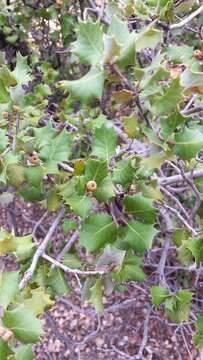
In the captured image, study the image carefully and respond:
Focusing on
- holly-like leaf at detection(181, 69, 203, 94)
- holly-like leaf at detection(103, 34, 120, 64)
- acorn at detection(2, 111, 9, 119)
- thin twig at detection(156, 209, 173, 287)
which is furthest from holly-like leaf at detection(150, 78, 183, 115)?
thin twig at detection(156, 209, 173, 287)

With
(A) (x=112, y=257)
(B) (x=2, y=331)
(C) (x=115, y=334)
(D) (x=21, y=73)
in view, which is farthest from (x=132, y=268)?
→ (C) (x=115, y=334)

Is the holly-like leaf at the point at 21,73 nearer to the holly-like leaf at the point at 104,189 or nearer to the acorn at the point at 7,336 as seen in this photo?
the holly-like leaf at the point at 104,189

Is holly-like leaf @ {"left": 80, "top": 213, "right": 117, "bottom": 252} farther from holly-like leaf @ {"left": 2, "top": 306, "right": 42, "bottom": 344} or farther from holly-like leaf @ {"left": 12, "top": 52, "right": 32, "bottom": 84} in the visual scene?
holly-like leaf @ {"left": 12, "top": 52, "right": 32, "bottom": 84}

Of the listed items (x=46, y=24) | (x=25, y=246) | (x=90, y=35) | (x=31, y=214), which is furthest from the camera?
(x=31, y=214)

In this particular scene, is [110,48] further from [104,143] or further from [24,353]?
[24,353]

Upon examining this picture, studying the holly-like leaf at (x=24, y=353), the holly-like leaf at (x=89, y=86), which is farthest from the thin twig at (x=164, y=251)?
the holly-like leaf at (x=89, y=86)

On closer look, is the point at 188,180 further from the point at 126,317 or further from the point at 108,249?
the point at 126,317

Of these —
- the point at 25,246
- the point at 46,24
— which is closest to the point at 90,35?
the point at 25,246
